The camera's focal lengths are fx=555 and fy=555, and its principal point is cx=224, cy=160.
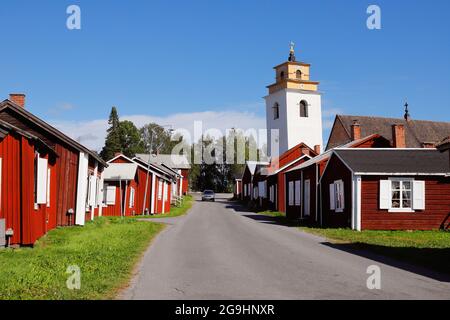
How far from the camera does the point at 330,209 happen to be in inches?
1180

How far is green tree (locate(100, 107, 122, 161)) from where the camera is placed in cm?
11660

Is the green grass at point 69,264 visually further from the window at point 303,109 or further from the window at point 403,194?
the window at point 303,109

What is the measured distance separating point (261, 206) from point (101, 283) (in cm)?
4756

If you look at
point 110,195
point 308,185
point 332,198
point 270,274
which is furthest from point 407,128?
point 270,274

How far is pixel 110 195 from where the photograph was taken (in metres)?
37.7

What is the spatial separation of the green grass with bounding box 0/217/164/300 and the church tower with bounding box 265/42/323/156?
5373 cm

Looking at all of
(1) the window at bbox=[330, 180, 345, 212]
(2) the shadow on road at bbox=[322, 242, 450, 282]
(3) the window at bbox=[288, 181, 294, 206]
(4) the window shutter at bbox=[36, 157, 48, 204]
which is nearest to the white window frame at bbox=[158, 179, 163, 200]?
(3) the window at bbox=[288, 181, 294, 206]

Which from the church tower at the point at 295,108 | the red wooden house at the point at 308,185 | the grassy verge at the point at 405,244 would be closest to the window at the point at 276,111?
the church tower at the point at 295,108

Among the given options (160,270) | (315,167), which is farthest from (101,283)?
(315,167)

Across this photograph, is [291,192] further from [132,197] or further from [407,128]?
[407,128]

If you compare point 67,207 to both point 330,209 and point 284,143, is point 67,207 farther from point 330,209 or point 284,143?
point 284,143

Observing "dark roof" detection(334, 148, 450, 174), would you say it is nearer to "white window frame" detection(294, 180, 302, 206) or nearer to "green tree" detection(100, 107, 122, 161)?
"white window frame" detection(294, 180, 302, 206)

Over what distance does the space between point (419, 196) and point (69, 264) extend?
19009 millimetres
